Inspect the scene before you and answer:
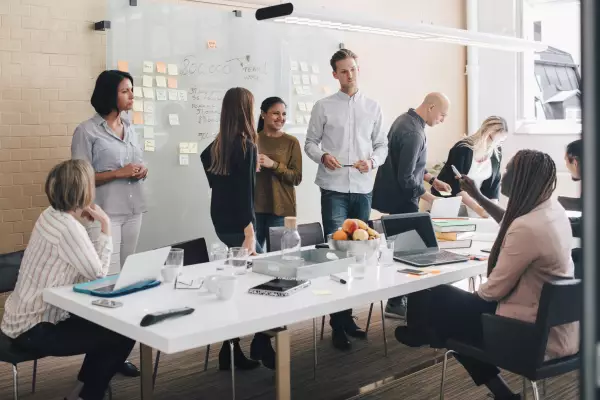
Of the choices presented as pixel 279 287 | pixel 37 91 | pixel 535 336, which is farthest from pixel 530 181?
pixel 37 91

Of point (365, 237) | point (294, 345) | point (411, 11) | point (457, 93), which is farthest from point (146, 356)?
point (457, 93)

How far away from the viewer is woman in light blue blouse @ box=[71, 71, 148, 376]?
14.6 feet

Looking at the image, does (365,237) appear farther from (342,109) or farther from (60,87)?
(60,87)

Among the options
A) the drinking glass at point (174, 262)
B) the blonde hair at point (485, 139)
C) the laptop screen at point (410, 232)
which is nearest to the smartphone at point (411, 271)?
the laptop screen at point (410, 232)

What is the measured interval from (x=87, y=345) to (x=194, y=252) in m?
1.00

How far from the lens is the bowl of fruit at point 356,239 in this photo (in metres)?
3.53

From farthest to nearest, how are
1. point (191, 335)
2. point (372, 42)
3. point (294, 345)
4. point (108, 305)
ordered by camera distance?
1. point (372, 42)
2. point (294, 345)
3. point (108, 305)
4. point (191, 335)

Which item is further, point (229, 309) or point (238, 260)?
point (238, 260)

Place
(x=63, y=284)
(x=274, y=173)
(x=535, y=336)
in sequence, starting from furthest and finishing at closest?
(x=274, y=173), (x=63, y=284), (x=535, y=336)

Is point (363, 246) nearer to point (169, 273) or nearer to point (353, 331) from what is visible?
point (169, 273)

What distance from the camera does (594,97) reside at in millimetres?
518

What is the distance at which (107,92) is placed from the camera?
443 cm

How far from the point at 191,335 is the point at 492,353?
1.35 m

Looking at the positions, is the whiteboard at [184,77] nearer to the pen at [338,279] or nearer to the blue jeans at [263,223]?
the blue jeans at [263,223]
